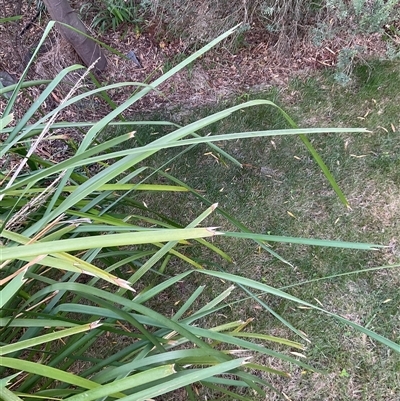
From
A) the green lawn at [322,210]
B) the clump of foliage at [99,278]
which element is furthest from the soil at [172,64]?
the clump of foliage at [99,278]

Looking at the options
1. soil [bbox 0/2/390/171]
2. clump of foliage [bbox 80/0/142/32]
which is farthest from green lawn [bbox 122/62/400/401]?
clump of foliage [bbox 80/0/142/32]

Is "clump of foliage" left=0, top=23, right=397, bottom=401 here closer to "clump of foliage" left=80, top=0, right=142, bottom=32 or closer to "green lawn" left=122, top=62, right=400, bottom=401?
"green lawn" left=122, top=62, right=400, bottom=401

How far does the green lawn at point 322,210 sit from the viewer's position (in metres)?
1.58

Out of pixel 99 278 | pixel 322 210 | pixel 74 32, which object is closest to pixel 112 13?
pixel 74 32

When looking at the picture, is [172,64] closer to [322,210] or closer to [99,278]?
[322,210]

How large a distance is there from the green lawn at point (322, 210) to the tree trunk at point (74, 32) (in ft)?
1.77

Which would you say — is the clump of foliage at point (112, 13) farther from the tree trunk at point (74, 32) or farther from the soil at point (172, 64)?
the tree trunk at point (74, 32)

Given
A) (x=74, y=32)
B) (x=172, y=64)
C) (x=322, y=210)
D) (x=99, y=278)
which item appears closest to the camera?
(x=99, y=278)

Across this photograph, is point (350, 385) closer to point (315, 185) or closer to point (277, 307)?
point (277, 307)

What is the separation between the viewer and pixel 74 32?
6.98ft

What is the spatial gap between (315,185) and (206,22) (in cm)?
118

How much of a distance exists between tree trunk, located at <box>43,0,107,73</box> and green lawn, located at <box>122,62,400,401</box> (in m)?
0.54

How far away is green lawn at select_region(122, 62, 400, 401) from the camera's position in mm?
1576

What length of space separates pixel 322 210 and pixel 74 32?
160cm
